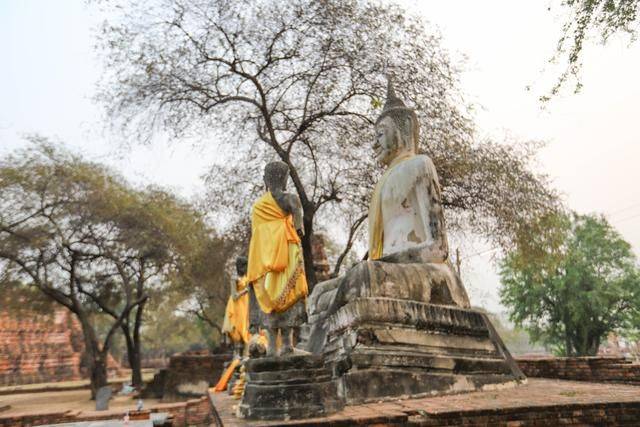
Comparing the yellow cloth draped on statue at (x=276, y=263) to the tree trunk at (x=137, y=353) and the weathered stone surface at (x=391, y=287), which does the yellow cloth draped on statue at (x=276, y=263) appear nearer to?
the weathered stone surface at (x=391, y=287)

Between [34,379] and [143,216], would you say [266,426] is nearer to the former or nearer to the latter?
[143,216]

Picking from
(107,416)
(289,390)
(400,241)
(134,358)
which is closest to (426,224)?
(400,241)

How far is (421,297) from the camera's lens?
200 inches

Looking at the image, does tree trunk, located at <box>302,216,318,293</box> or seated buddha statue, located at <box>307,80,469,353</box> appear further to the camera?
tree trunk, located at <box>302,216,318,293</box>

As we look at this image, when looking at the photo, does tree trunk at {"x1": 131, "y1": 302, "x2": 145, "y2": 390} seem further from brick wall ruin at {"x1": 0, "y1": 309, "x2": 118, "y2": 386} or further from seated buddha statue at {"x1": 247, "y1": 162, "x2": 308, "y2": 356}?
seated buddha statue at {"x1": 247, "y1": 162, "x2": 308, "y2": 356}

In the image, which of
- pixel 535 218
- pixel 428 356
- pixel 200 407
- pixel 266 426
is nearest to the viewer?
pixel 266 426

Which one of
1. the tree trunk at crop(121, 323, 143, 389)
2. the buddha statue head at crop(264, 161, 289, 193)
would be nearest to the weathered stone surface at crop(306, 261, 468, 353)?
the buddha statue head at crop(264, 161, 289, 193)

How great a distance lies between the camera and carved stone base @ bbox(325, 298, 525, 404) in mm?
4297

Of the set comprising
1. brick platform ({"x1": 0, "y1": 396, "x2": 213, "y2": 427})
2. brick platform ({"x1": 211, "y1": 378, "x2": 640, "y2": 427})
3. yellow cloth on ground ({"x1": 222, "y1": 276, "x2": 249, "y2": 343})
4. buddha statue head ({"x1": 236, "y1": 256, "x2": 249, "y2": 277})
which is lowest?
brick platform ({"x1": 0, "y1": 396, "x2": 213, "y2": 427})

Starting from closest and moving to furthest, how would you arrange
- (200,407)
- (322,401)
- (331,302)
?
1. (322,401)
2. (331,302)
3. (200,407)

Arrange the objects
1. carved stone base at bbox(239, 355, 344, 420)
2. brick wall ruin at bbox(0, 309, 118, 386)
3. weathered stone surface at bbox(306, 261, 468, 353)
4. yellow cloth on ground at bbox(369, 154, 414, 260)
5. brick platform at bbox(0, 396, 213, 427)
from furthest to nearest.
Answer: brick wall ruin at bbox(0, 309, 118, 386), brick platform at bbox(0, 396, 213, 427), yellow cloth on ground at bbox(369, 154, 414, 260), weathered stone surface at bbox(306, 261, 468, 353), carved stone base at bbox(239, 355, 344, 420)

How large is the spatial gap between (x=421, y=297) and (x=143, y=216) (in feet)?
50.0

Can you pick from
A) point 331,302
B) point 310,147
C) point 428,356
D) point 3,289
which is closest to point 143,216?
point 3,289

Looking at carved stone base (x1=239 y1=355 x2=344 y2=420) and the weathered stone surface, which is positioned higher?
the weathered stone surface
